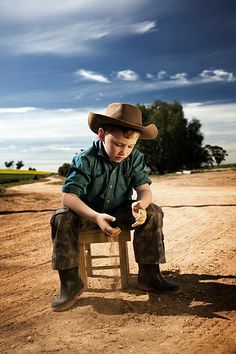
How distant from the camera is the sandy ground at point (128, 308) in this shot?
2645 millimetres

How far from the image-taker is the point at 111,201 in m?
3.58

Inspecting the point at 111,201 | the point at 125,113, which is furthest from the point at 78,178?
the point at 125,113

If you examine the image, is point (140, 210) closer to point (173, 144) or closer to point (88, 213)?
point (88, 213)

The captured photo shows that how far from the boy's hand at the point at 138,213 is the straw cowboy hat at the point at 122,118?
2.03 feet

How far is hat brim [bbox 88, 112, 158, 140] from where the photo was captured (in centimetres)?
333

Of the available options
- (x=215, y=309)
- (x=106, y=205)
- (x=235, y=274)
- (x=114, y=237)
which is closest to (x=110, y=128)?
(x=106, y=205)

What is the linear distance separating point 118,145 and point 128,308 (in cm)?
→ 127

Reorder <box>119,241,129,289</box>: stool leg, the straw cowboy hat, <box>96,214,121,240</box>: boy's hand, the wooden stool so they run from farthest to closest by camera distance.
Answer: <box>119,241,129,289</box>: stool leg → the wooden stool → the straw cowboy hat → <box>96,214,121,240</box>: boy's hand

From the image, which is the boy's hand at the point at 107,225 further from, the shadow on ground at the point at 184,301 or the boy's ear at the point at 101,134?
the boy's ear at the point at 101,134

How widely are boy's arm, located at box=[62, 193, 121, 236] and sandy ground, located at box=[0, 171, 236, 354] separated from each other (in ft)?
1.19

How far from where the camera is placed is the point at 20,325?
3031 mm

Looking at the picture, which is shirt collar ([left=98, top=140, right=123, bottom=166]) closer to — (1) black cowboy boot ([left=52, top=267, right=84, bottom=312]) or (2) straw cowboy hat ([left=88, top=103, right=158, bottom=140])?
(2) straw cowboy hat ([left=88, top=103, right=158, bottom=140])

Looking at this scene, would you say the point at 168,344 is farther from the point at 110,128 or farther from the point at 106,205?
the point at 110,128

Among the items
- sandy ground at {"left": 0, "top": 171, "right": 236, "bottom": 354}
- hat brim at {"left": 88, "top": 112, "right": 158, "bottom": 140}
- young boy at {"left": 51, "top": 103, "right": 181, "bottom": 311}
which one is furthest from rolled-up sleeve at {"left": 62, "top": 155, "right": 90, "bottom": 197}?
sandy ground at {"left": 0, "top": 171, "right": 236, "bottom": 354}
